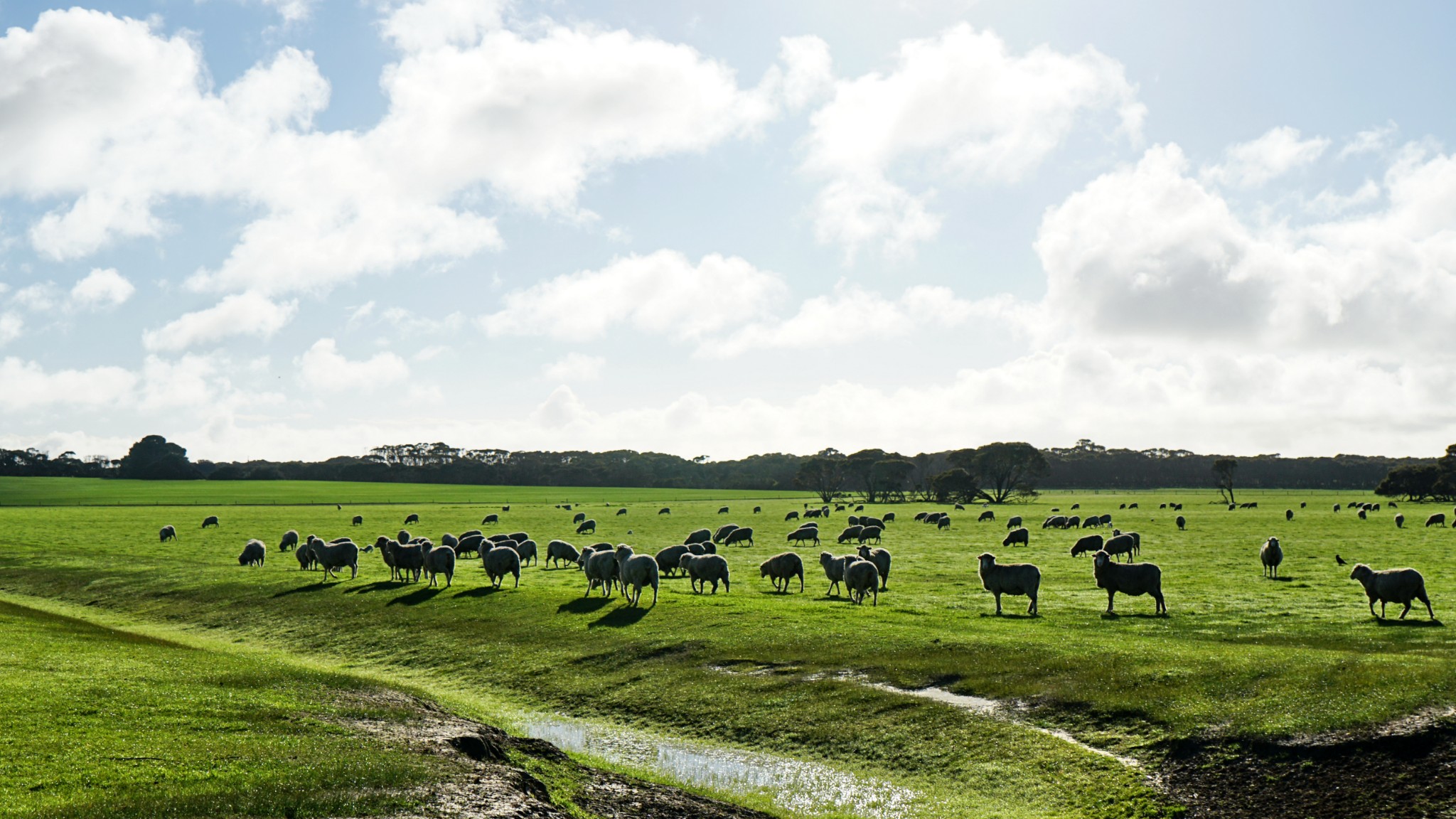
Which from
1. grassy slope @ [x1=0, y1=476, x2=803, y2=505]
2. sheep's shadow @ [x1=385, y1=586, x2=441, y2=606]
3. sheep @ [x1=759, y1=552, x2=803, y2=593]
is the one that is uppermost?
sheep @ [x1=759, y1=552, x2=803, y2=593]

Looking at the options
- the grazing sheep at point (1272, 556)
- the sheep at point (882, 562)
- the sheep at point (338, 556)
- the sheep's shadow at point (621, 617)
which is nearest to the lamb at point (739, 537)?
the sheep at point (882, 562)

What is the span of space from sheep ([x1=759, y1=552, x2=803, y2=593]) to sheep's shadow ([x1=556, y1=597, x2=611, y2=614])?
A: 7134 millimetres

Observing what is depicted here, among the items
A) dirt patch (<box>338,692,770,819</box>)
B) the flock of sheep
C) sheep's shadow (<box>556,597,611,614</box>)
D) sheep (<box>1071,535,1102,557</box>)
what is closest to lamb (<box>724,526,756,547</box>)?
Answer: the flock of sheep

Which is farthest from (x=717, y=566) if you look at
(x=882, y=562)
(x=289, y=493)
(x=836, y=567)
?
(x=289, y=493)

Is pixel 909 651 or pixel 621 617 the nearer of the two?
pixel 909 651

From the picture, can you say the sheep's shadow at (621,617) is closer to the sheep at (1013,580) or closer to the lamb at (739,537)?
the sheep at (1013,580)

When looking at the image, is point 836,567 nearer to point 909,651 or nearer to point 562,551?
point 909,651

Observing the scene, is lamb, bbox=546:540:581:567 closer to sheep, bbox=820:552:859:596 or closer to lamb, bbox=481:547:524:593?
lamb, bbox=481:547:524:593

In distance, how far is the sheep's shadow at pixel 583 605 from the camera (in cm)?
2928

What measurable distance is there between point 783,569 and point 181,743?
77.8 ft

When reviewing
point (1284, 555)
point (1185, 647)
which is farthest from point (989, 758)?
point (1284, 555)

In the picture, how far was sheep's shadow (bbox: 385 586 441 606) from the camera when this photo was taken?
32531 millimetres

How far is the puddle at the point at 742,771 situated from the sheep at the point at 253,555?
3452cm

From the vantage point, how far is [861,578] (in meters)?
31.0
